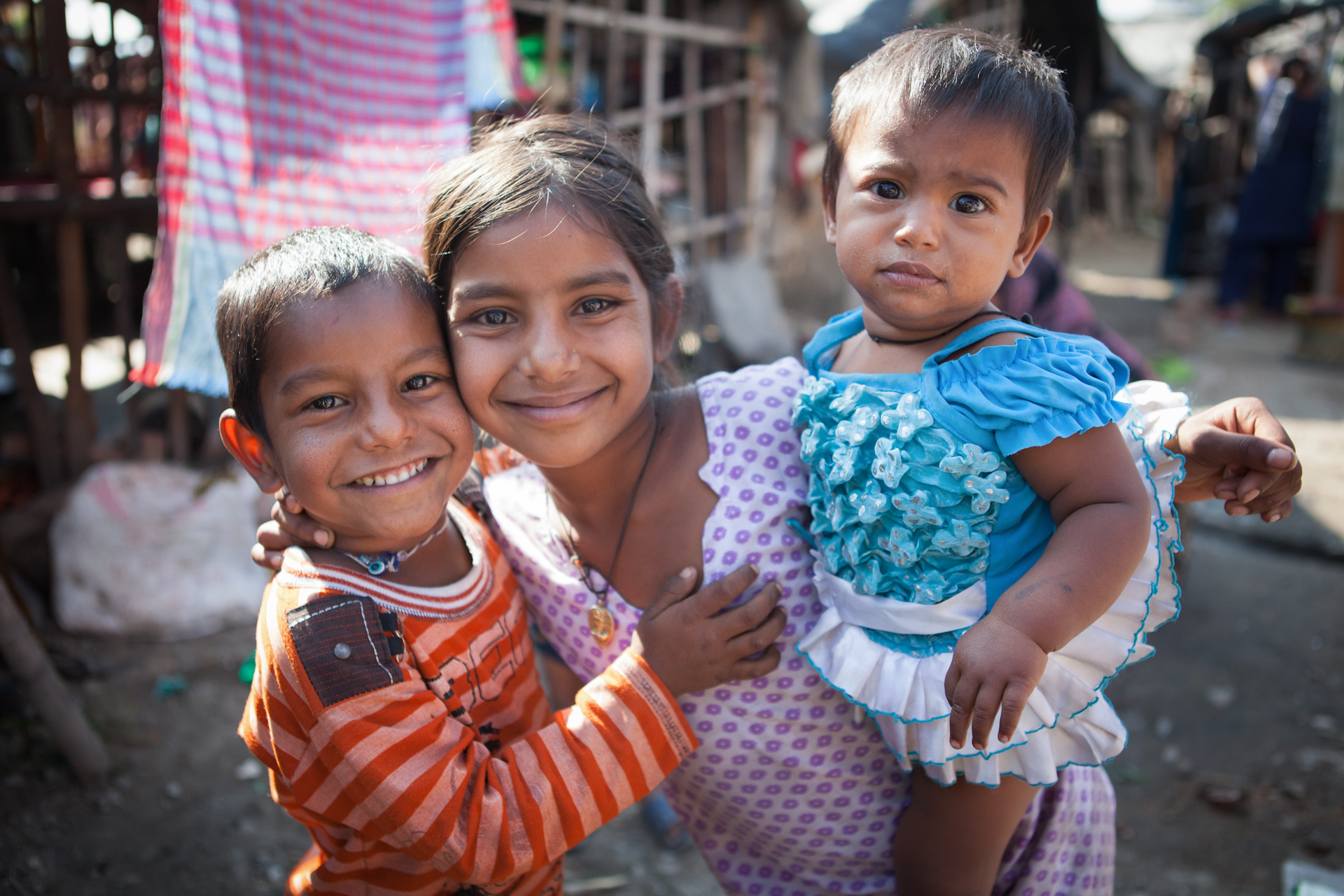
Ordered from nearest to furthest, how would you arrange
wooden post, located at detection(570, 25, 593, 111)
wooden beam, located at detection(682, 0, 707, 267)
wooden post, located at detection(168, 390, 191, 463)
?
wooden post, located at detection(168, 390, 191, 463)
wooden post, located at detection(570, 25, 593, 111)
wooden beam, located at detection(682, 0, 707, 267)

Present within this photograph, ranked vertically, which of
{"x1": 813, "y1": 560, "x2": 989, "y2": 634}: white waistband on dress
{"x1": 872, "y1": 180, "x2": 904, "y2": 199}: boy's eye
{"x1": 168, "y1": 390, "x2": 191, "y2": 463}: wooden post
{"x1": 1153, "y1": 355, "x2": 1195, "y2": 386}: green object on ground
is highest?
{"x1": 872, "y1": 180, "x2": 904, "y2": 199}: boy's eye

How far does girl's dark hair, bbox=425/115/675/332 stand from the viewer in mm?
1280

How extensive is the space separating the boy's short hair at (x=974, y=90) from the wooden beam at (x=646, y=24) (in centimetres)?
364

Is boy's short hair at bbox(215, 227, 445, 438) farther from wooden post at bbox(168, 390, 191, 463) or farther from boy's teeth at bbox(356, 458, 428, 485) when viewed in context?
wooden post at bbox(168, 390, 191, 463)

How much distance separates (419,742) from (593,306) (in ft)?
2.25

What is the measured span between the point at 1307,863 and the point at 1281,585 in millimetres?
1769

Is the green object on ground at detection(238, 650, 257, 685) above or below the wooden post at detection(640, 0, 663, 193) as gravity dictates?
below

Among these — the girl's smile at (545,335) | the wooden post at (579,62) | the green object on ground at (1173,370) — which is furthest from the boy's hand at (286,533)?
the green object on ground at (1173,370)

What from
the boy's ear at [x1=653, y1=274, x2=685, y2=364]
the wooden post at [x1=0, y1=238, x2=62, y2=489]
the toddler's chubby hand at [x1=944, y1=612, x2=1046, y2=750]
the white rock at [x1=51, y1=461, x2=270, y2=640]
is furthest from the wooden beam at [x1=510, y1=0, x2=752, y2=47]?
the toddler's chubby hand at [x1=944, y1=612, x2=1046, y2=750]

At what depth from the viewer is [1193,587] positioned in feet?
11.9

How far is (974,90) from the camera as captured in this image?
3.75 feet

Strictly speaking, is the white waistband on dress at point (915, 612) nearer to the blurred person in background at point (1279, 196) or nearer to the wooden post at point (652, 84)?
the wooden post at point (652, 84)

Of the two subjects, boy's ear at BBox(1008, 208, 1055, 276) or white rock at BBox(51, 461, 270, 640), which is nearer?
boy's ear at BBox(1008, 208, 1055, 276)

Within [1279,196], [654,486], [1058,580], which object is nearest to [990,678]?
[1058,580]
